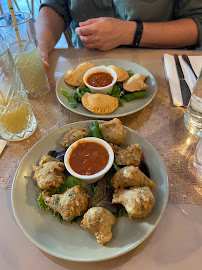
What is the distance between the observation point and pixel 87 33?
218 cm

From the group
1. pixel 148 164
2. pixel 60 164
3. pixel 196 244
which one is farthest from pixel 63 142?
pixel 196 244

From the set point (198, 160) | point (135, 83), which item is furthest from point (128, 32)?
point (198, 160)

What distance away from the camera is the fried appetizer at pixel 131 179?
1.09m

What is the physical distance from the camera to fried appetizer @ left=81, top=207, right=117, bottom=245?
3.12ft

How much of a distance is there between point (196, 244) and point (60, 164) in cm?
79

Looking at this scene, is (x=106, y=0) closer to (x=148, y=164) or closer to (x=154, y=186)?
(x=148, y=164)

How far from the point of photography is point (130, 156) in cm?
122

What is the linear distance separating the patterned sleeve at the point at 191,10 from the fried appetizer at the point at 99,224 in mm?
2079

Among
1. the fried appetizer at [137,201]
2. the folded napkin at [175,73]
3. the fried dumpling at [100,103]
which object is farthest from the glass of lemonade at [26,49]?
the fried appetizer at [137,201]

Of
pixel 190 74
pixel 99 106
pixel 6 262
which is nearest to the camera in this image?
pixel 6 262

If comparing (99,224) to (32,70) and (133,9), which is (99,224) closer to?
(32,70)

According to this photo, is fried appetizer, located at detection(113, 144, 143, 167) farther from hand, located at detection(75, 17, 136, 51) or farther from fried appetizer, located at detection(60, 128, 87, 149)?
hand, located at detection(75, 17, 136, 51)

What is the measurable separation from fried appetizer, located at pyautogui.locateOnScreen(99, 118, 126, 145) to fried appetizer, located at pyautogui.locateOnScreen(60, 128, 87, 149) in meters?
0.13

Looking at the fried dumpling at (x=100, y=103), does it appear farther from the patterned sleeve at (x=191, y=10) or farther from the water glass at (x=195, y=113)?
the patterned sleeve at (x=191, y=10)
